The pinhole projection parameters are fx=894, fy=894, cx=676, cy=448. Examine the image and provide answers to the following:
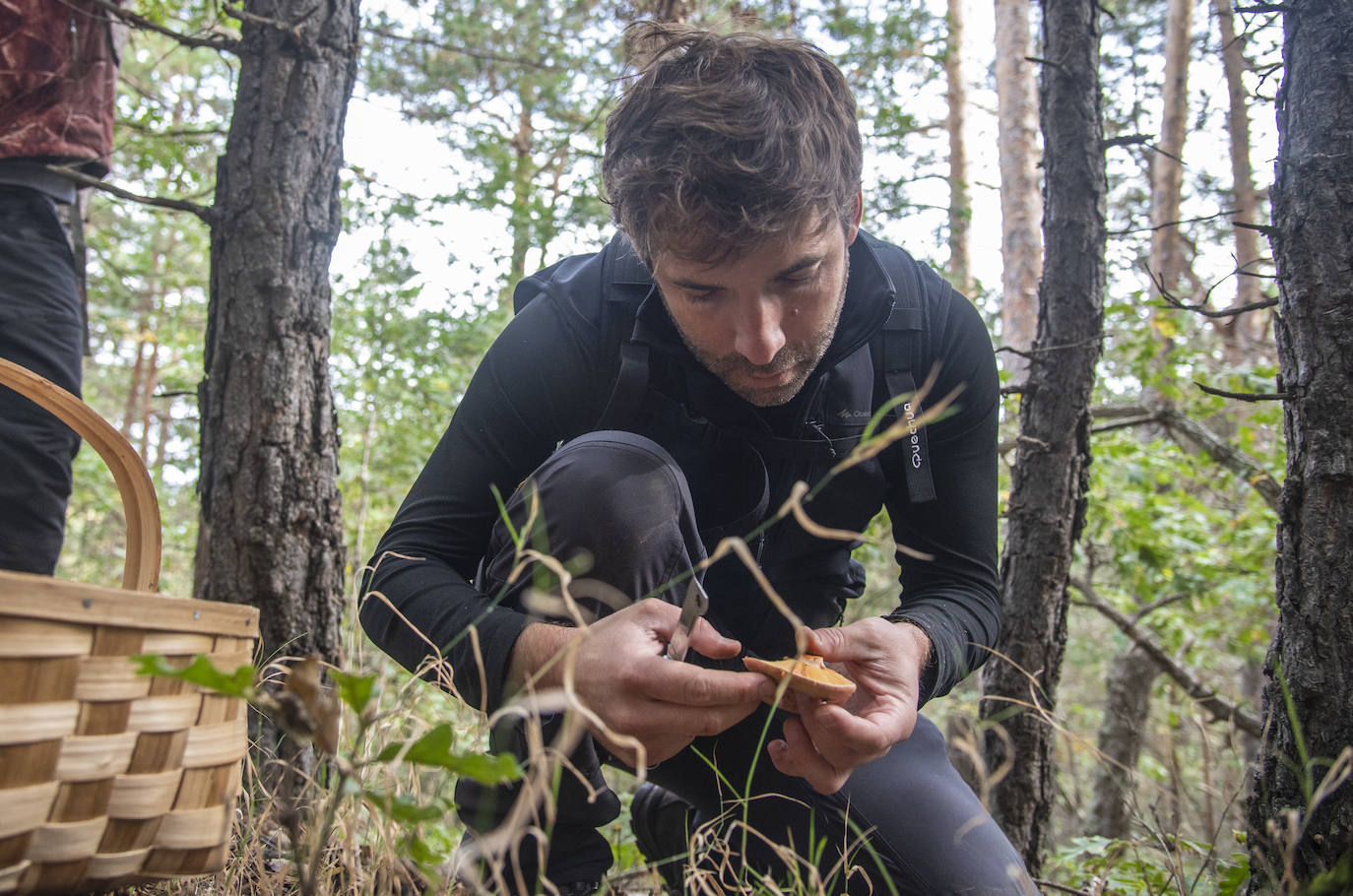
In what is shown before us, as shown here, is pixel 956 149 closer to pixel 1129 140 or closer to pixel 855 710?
pixel 1129 140

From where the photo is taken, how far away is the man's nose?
1.73m

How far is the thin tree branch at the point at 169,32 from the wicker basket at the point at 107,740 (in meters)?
2.18

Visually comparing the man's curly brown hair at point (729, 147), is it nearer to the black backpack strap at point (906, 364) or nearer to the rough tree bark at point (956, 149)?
the black backpack strap at point (906, 364)

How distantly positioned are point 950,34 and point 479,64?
15.2 feet

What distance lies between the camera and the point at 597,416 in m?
2.01

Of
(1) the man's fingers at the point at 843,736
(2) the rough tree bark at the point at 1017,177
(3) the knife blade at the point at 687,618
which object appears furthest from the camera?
(2) the rough tree bark at the point at 1017,177

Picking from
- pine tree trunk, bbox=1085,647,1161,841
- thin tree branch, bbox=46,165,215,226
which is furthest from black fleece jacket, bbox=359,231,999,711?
pine tree trunk, bbox=1085,647,1161,841

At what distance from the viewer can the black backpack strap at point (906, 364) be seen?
6.34ft

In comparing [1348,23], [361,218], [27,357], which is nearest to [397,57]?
[361,218]

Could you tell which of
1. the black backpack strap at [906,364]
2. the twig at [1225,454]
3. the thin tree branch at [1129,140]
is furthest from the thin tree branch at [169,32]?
the twig at [1225,454]

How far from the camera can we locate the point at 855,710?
1.57 meters

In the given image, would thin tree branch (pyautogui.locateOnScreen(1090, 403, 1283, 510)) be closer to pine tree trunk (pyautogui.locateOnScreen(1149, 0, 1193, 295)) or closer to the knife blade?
pine tree trunk (pyautogui.locateOnScreen(1149, 0, 1193, 295))

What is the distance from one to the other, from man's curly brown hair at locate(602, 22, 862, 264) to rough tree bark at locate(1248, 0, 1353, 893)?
85cm

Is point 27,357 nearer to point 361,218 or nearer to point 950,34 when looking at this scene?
point 361,218
